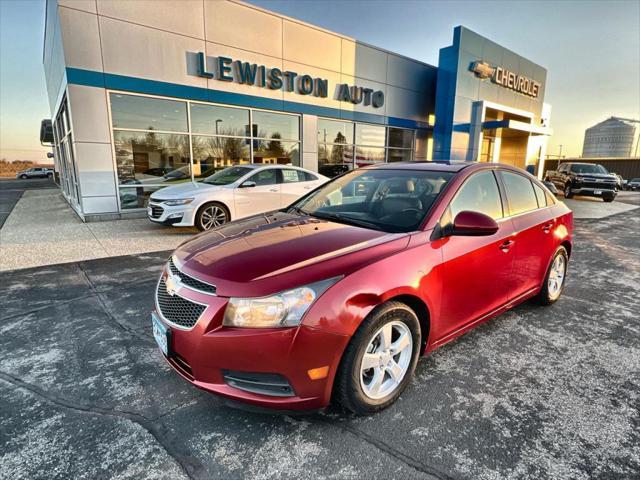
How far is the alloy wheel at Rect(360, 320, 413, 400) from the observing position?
223cm

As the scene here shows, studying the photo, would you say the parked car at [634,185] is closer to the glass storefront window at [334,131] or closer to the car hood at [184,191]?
the glass storefront window at [334,131]

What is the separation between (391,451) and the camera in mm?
2004

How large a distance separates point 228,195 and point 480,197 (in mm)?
5953

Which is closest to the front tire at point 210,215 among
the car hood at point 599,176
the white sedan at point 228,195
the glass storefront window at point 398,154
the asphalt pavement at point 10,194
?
the white sedan at point 228,195

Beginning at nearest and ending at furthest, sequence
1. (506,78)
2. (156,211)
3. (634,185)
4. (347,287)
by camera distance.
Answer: (347,287) < (156,211) < (506,78) < (634,185)

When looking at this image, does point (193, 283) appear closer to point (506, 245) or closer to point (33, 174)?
point (506, 245)

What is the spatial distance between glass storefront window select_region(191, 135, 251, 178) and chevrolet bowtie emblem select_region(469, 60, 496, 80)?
11.4 metres

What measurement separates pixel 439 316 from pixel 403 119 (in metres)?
15.5

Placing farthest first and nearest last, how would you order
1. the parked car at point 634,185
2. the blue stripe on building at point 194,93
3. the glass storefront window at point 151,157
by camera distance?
the parked car at point 634,185
the glass storefront window at point 151,157
the blue stripe on building at point 194,93

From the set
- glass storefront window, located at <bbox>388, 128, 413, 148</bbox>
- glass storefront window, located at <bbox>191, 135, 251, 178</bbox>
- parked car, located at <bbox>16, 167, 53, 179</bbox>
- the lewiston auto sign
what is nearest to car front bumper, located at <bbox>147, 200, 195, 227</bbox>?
glass storefront window, located at <bbox>191, 135, 251, 178</bbox>

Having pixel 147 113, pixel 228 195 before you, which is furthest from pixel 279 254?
pixel 147 113

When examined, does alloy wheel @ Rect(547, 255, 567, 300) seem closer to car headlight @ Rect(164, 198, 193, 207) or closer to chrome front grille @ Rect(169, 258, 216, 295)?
chrome front grille @ Rect(169, 258, 216, 295)

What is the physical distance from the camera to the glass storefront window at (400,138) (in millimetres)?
16484

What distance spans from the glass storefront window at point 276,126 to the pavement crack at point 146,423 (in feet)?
35.2
